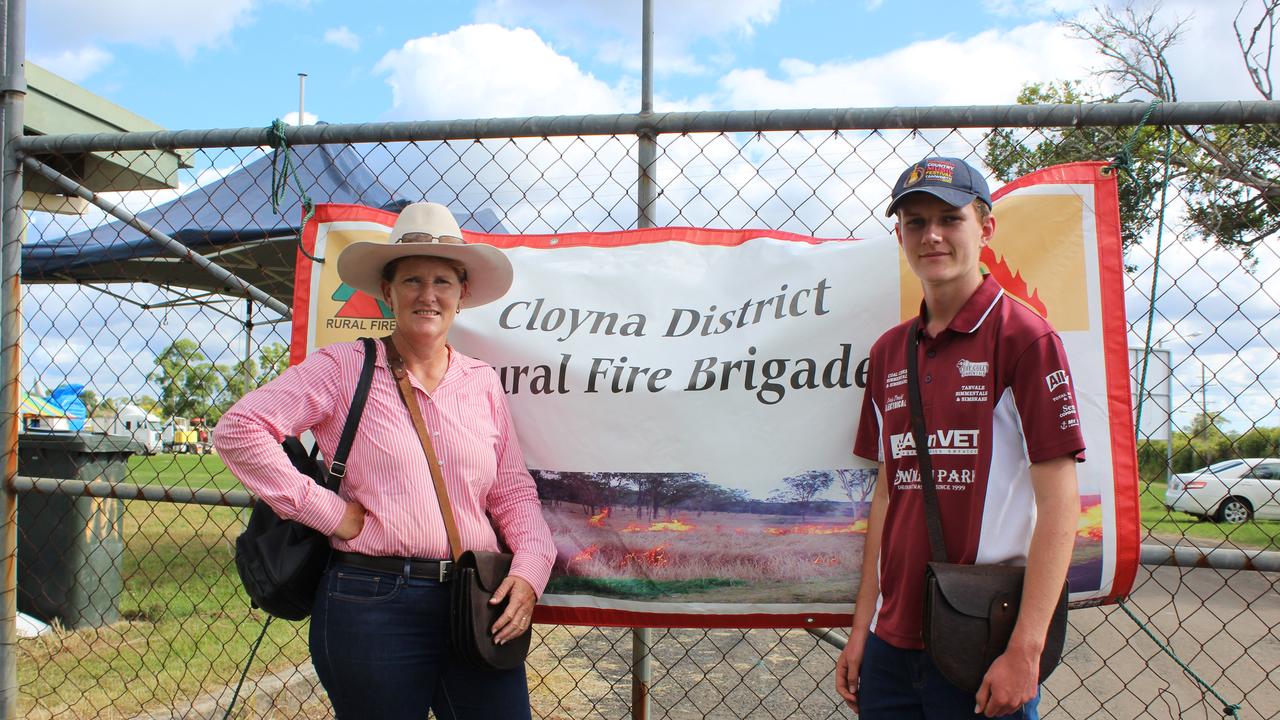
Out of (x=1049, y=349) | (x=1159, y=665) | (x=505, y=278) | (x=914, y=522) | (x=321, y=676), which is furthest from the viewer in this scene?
(x=1159, y=665)

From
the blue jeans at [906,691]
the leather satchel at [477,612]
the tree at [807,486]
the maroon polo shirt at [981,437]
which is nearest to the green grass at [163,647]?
the tree at [807,486]

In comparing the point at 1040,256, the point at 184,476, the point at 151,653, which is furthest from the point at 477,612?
the point at 151,653

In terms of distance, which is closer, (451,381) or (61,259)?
(451,381)

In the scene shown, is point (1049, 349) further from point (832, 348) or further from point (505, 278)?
point (505, 278)

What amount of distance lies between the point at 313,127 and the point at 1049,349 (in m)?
2.37

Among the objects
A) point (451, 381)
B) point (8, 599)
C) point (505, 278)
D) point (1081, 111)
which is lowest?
point (8, 599)

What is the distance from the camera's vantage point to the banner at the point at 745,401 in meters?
2.46

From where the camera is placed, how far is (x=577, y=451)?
2.65 metres

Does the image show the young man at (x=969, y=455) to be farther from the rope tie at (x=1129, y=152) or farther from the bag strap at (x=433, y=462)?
the bag strap at (x=433, y=462)

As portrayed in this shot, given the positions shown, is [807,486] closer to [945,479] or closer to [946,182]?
[945,479]

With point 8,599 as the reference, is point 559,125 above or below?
above

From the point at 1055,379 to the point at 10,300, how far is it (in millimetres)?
3432

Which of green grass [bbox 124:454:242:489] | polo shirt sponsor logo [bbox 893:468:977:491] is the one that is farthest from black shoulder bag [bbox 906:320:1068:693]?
green grass [bbox 124:454:242:489]

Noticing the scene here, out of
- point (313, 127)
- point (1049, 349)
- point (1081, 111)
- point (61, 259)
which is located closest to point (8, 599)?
point (313, 127)
